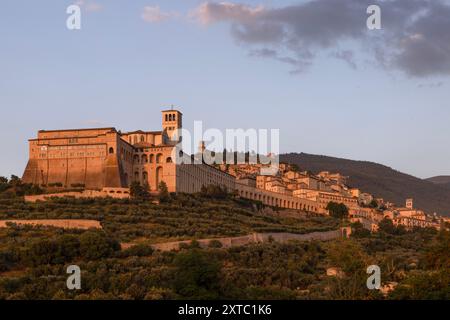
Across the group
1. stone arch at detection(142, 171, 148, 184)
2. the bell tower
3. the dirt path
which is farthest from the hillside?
the dirt path

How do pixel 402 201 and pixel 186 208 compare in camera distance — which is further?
pixel 402 201

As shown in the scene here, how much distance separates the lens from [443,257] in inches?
2076

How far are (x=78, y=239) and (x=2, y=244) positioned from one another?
5.30 metres

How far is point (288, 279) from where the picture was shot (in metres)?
50.8

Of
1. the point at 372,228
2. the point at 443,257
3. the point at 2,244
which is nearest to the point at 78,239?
the point at 2,244

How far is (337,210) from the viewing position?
101 meters

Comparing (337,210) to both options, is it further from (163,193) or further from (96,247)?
(96,247)

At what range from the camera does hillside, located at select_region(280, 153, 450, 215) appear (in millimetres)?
166625

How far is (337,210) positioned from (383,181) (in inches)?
3086

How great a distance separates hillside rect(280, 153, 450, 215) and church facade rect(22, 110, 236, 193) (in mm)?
81933

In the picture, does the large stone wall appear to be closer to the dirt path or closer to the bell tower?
the dirt path
